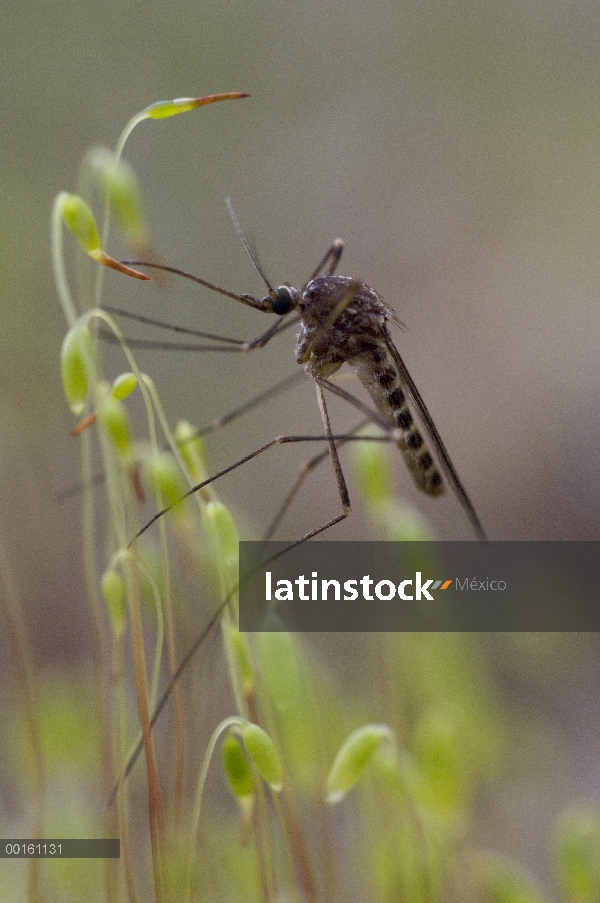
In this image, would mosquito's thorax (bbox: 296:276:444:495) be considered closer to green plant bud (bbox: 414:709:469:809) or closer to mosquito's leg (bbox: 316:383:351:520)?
mosquito's leg (bbox: 316:383:351:520)

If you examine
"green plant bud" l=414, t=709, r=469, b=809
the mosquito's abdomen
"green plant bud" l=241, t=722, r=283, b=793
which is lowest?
"green plant bud" l=414, t=709, r=469, b=809

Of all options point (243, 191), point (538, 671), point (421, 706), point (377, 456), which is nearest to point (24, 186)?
point (243, 191)

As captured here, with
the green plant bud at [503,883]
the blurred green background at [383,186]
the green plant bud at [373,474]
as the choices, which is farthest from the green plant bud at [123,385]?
the blurred green background at [383,186]

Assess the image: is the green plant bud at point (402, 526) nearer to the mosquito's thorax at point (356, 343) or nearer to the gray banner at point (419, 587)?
the gray banner at point (419, 587)

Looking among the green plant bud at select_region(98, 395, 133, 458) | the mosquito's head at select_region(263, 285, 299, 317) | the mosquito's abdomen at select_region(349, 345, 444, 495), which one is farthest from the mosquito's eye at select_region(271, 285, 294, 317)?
the green plant bud at select_region(98, 395, 133, 458)

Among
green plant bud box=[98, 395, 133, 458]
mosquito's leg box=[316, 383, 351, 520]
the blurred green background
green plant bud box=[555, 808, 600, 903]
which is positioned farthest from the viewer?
the blurred green background

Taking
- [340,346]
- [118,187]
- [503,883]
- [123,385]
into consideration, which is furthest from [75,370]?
[503,883]

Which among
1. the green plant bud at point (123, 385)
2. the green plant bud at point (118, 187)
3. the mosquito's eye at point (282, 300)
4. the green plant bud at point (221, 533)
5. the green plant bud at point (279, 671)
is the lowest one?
the green plant bud at point (279, 671)

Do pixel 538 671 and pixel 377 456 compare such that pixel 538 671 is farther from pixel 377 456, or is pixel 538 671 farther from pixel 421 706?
pixel 377 456
